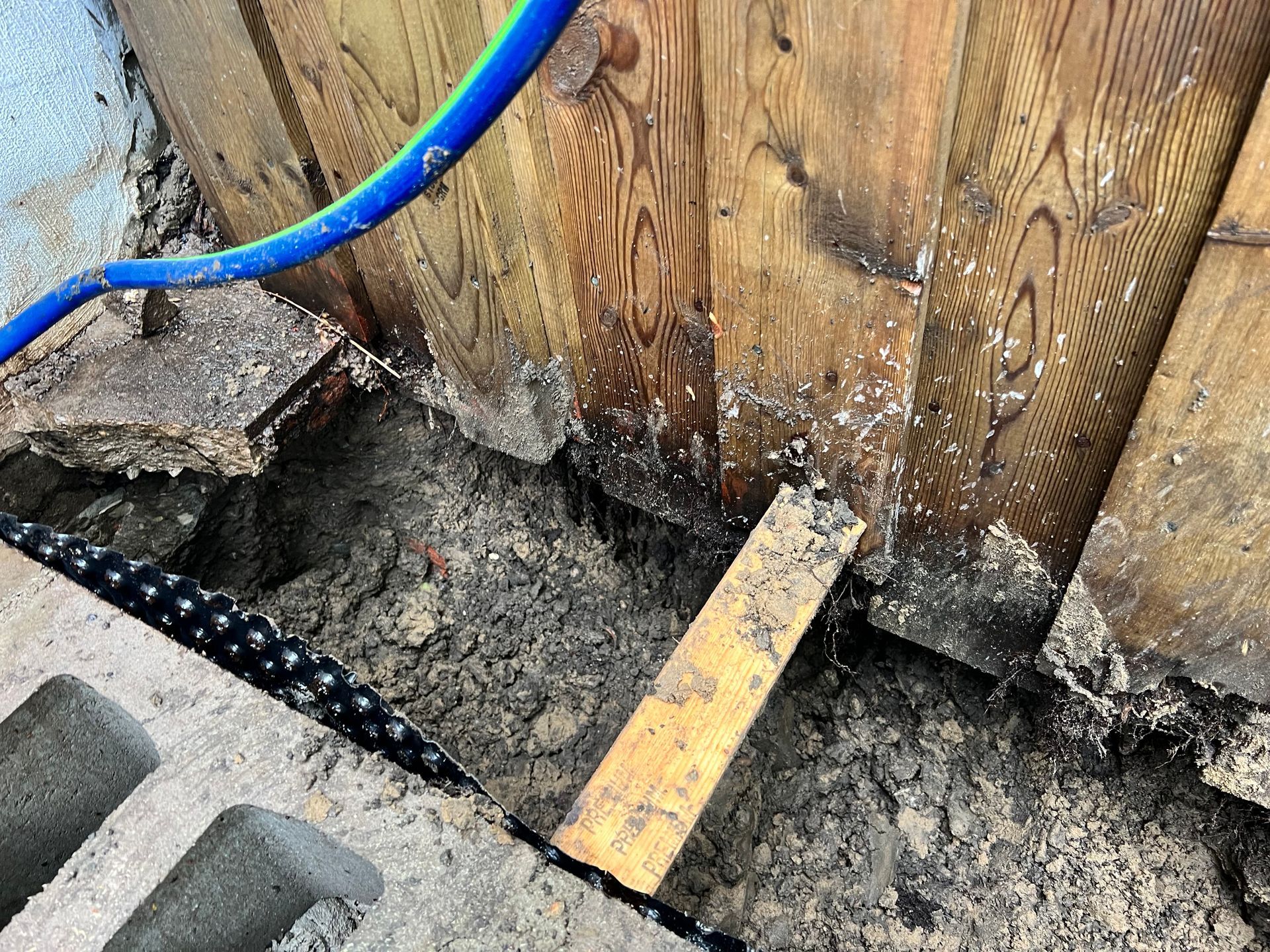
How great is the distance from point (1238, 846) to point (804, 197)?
141 cm

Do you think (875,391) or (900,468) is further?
(900,468)

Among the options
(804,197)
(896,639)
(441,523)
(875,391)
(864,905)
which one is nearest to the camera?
(804,197)

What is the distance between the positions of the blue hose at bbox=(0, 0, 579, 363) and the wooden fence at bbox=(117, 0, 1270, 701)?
32 centimetres

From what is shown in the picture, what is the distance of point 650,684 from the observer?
1.50m

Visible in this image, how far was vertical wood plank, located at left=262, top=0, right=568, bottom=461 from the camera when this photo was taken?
1320mm

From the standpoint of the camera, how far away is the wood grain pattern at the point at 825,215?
98cm

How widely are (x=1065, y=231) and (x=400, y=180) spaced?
0.81 metres

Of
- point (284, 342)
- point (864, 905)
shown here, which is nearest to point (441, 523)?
point (284, 342)

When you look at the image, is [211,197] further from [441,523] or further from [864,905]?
[864,905]

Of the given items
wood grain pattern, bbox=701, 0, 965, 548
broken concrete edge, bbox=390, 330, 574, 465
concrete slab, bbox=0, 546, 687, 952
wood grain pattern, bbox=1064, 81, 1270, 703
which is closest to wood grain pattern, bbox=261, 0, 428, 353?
broken concrete edge, bbox=390, 330, 574, 465

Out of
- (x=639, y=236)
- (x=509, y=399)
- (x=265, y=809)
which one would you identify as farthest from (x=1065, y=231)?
(x=265, y=809)

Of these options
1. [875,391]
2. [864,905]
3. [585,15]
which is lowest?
[864,905]

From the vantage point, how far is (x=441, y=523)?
2.05 metres

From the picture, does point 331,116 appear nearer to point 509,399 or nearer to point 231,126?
point 231,126
